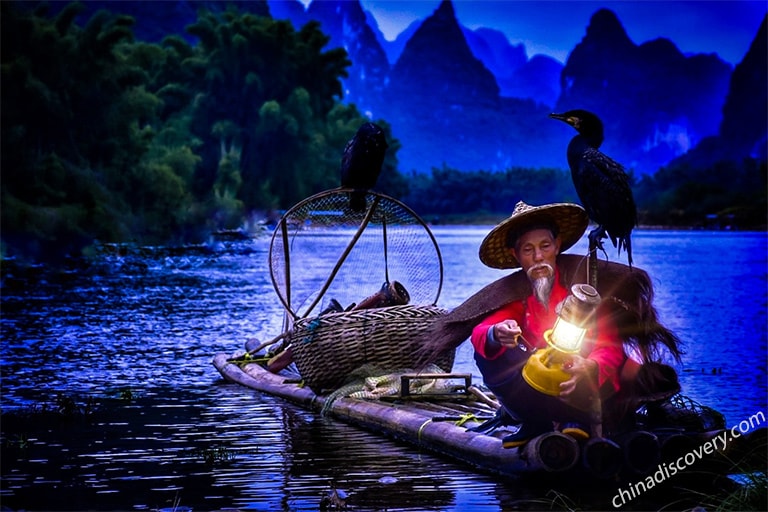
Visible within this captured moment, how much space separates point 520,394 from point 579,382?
390 mm

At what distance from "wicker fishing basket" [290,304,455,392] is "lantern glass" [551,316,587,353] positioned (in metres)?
3.15

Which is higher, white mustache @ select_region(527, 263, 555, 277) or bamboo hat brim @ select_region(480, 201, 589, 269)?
bamboo hat brim @ select_region(480, 201, 589, 269)

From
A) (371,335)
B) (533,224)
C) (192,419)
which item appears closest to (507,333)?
(533,224)

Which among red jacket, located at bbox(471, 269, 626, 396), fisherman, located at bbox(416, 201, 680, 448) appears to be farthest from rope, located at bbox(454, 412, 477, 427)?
red jacket, located at bbox(471, 269, 626, 396)

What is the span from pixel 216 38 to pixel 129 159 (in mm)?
29393

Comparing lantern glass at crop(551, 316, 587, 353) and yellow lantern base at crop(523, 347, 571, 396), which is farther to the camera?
yellow lantern base at crop(523, 347, 571, 396)

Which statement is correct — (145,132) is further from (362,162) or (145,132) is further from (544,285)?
(544,285)

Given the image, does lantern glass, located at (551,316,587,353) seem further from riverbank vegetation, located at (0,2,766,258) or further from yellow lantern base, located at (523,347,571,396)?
riverbank vegetation, located at (0,2,766,258)

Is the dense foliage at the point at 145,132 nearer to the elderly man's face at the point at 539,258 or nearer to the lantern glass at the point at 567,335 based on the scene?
the elderly man's face at the point at 539,258

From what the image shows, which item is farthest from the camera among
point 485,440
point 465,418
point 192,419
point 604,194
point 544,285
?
point 192,419

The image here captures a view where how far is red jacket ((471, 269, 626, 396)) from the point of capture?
5.46 metres

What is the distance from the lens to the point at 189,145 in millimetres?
55719

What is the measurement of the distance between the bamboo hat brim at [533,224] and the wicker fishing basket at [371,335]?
2304 mm

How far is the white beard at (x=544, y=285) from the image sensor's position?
5742mm
